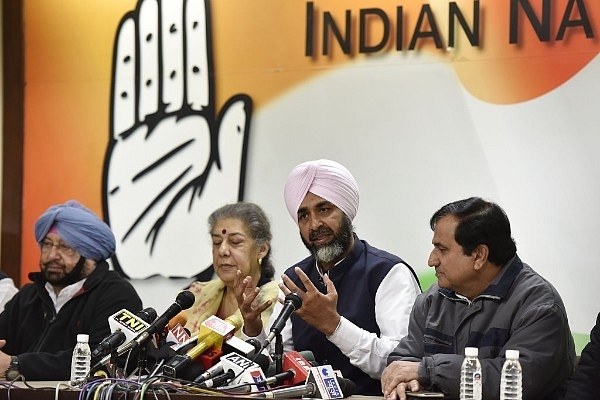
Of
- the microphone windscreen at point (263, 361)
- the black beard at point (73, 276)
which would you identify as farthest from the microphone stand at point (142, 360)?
the black beard at point (73, 276)

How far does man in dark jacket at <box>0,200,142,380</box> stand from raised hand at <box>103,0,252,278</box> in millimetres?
958

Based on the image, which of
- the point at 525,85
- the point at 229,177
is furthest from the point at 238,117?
the point at 525,85

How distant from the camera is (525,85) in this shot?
17.7ft

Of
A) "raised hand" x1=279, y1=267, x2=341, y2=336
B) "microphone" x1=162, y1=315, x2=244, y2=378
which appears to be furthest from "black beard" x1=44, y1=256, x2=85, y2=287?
"microphone" x1=162, y1=315, x2=244, y2=378

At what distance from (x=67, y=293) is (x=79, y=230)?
31 centimetres

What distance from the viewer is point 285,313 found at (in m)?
3.53

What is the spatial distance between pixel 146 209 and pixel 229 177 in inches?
22.2

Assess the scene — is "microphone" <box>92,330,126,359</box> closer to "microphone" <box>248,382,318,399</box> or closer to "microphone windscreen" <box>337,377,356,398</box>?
"microphone" <box>248,382,318,399</box>

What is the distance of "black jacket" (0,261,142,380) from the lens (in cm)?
486

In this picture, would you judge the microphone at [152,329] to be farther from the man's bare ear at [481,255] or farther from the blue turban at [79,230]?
the blue turban at [79,230]

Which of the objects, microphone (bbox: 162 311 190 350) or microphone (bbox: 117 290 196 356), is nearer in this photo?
microphone (bbox: 117 290 196 356)

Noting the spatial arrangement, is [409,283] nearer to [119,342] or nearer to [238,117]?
[119,342]

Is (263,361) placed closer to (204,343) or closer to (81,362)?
(204,343)

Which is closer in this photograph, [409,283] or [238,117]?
[409,283]
